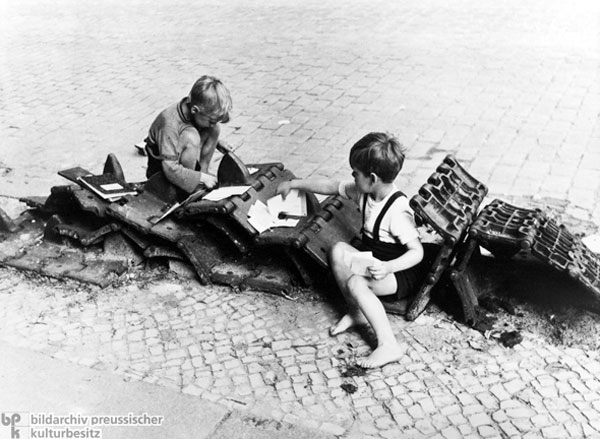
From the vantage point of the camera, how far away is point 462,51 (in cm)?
1080

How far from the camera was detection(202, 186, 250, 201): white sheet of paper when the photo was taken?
17.1 ft

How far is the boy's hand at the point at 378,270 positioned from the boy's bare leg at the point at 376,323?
184 millimetres

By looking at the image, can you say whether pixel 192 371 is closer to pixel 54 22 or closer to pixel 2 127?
pixel 2 127

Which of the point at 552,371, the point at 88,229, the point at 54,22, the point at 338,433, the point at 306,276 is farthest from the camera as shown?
the point at 54,22

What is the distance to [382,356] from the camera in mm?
4371

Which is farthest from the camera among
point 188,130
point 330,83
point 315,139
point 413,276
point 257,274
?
point 330,83

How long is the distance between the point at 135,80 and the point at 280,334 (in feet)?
21.4

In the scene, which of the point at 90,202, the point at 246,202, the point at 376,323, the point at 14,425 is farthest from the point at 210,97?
the point at 14,425

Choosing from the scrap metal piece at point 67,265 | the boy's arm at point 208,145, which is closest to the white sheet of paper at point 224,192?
the boy's arm at point 208,145

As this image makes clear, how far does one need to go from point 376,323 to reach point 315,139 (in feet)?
12.4

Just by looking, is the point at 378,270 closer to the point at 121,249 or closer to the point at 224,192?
the point at 224,192

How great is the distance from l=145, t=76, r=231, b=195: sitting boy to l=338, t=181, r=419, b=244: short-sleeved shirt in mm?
1427

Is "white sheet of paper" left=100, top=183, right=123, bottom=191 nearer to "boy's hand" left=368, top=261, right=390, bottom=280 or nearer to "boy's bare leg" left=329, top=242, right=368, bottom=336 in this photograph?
"boy's bare leg" left=329, top=242, right=368, bottom=336

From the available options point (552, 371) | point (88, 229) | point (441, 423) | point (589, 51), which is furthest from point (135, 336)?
point (589, 51)
